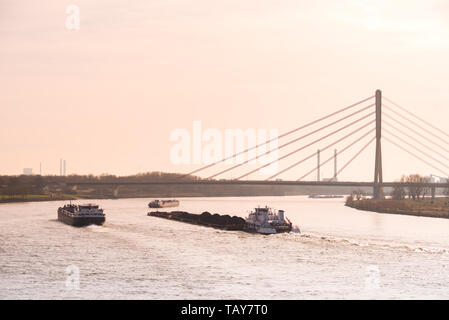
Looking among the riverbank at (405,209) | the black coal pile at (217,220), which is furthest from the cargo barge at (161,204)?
the black coal pile at (217,220)

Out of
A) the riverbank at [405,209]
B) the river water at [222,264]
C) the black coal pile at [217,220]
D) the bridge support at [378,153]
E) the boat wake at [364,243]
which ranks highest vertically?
the bridge support at [378,153]

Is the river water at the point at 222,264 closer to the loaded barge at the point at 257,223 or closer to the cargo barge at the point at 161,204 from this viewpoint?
the loaded barge at the point at 257,223

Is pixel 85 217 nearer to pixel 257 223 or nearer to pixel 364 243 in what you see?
pixel 257 223

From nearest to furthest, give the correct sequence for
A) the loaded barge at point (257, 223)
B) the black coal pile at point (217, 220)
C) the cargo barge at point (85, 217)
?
1. the loaded barge at point (257, 223)
2. the black coal pile at point (217, 220)
3. the cargo barge at point (85, 217)

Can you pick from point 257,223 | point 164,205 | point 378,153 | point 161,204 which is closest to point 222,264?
point 257,223

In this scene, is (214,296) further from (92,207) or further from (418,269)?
(92,207)

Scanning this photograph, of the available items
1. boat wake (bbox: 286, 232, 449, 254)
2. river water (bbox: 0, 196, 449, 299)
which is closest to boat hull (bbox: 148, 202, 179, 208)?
river water (bbox: 0, 196, 449, 299)

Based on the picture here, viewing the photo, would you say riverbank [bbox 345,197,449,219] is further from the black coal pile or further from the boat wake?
the boat wake

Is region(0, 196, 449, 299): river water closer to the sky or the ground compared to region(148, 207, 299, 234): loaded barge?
closer to the ground

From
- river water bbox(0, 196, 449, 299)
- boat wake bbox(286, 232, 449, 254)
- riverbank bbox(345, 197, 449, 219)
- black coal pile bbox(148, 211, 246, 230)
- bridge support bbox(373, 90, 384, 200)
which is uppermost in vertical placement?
bridge support bbox(373, 90, 384, 200)
